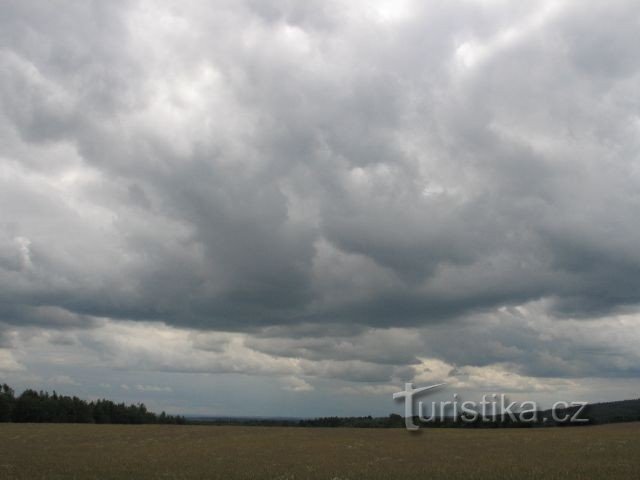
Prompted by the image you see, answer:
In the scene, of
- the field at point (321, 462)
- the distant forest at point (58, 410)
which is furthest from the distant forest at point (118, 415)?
the field at point (321, 462)

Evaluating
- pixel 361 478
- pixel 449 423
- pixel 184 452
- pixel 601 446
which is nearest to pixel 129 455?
pixel 184 452

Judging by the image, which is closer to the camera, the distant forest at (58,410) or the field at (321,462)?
the field at (321,462)

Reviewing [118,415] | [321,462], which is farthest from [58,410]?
[321,462]

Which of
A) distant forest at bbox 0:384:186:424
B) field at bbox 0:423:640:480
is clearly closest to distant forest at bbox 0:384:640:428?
distant forest at bbox 0:384:186:424

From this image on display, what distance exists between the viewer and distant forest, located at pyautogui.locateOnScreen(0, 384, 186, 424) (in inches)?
6491

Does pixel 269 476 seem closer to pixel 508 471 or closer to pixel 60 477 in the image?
pixel 60 477

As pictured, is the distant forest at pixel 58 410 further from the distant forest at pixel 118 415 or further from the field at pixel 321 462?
the field at pixel 321 462

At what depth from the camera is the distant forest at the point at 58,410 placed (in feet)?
541

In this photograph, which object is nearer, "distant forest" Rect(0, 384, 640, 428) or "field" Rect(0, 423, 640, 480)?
Result: "field" Rect(0, 423, 640, 480)

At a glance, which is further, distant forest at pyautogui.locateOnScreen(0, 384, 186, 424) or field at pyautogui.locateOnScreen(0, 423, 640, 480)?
distant forest at pyautogui.locateOnScreen(0, 384, 186, 424)

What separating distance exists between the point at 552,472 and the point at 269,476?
18.0 metres

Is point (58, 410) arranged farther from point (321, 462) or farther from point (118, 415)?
point (321, 462)

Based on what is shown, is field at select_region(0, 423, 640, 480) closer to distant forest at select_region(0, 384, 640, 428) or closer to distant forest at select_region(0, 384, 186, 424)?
distant forest at select_region(0, 384, 640, 428)

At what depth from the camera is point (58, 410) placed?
17450cm
